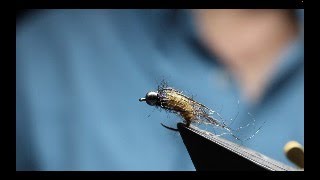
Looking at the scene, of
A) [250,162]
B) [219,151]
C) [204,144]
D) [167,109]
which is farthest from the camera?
[167,109]
